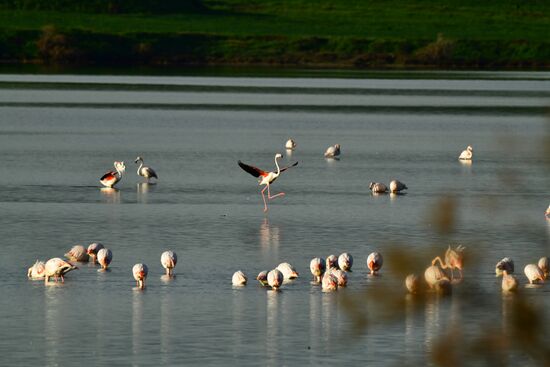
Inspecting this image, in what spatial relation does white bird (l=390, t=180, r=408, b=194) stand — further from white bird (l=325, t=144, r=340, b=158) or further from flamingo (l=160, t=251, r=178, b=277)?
flamingo (l=160, t=251, r=178, b=277)

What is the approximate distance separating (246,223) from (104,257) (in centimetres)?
513

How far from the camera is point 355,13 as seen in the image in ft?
405

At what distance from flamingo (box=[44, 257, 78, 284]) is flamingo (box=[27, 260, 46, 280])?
0.18 feet

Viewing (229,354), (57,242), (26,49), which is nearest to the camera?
(229,354)

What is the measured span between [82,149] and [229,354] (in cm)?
2394

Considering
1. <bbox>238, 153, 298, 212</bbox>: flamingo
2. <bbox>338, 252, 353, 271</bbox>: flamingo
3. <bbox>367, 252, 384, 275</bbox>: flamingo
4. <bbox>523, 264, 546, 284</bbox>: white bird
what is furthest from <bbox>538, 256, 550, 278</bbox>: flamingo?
<bbox>238, 153, 298, 212</bbox>: flamingo

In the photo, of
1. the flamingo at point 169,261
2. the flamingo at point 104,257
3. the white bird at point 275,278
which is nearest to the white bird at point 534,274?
the white bird at point 275,278

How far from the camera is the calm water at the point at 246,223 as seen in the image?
12.9 m

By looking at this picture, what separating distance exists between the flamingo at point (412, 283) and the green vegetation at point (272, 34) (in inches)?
3569

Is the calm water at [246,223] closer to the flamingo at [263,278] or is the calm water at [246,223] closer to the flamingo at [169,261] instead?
the flamingo at [169,261]

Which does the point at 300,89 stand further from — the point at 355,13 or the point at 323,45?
the point at 355,13

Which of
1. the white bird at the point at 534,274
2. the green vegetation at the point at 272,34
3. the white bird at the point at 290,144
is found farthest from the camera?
the green vegetation at the point at 272,34

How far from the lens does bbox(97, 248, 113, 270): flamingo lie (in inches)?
693

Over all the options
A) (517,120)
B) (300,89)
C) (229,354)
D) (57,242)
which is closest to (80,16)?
(300,89)
